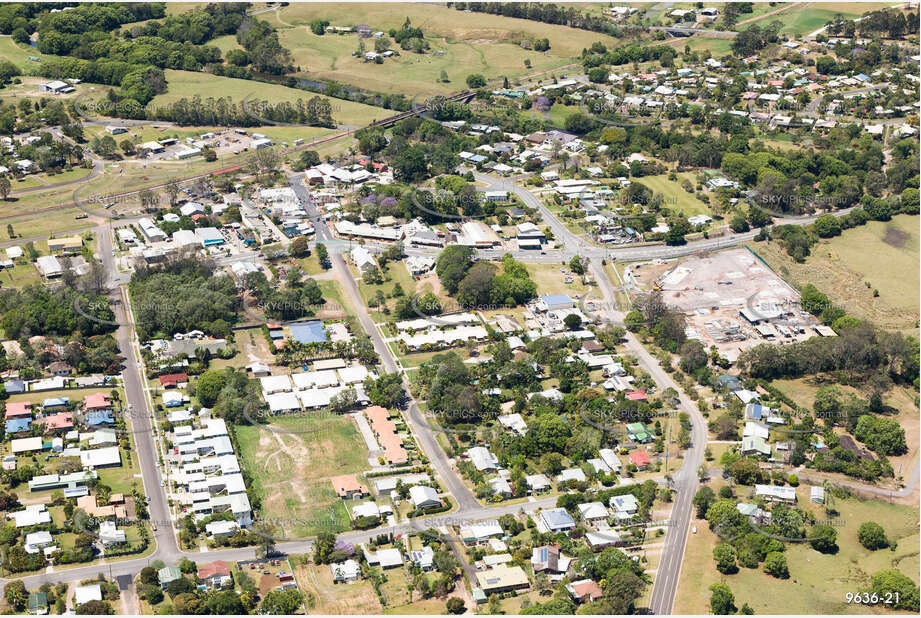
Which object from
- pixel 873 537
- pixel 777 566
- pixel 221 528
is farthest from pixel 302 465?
pixel 873 537

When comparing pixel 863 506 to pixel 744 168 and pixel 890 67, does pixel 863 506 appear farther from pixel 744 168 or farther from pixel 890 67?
pixel 890 67

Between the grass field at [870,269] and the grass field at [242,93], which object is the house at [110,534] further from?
the grass field at [242,93]

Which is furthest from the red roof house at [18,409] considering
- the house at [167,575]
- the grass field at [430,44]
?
the grass field at [430,44]

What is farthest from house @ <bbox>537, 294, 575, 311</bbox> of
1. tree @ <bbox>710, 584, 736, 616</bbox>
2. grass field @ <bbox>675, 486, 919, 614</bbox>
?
tree @ <bbox>710, 584, 736, 616</bbox>

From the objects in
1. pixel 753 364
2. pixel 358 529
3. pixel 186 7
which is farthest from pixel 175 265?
pixel 186 7

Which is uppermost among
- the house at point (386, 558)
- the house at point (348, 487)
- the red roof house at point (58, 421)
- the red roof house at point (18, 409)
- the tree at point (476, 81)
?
the tree at point (476, 81)

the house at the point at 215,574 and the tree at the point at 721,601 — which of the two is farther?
the house at the point at 215,574
